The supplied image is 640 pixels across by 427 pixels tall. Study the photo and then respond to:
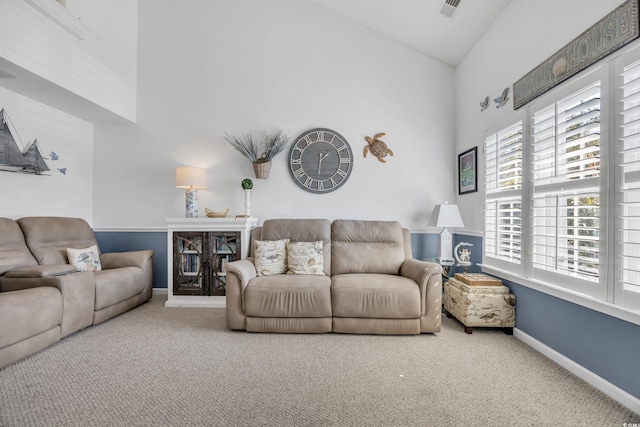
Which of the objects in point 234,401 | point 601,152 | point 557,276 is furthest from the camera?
point 557,276

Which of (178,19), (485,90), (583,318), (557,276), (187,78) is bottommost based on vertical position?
(583,318)

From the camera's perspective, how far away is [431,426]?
58.4 inches

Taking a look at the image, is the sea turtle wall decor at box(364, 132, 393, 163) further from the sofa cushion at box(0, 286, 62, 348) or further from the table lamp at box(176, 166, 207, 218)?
the sofa cushion at box(0, 286, 62, 348)

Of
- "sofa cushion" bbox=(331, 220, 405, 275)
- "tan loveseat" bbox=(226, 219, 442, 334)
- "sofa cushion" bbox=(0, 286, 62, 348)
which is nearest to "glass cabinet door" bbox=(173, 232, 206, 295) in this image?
"tan loveseat" bbox=(226, 219, 442, 334)

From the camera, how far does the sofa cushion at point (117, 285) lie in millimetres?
2830

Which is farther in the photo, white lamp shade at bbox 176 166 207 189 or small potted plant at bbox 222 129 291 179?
small potted plant at bbox 222 129 291 179

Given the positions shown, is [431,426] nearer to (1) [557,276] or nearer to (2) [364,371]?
(2) [364,371]

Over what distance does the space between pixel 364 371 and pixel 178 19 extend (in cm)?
460

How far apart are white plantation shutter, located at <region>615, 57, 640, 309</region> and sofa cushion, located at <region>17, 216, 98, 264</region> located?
455 cm

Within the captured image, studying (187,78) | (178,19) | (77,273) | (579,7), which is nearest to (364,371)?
(77,273)

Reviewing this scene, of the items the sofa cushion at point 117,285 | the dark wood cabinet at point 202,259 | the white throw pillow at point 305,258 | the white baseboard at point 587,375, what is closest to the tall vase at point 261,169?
the dark wood cabinet at point 202,259

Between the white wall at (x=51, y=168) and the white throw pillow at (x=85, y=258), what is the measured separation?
695mm

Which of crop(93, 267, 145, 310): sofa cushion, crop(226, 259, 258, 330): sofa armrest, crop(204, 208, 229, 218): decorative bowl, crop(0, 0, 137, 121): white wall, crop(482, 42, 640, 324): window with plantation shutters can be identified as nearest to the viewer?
crop(482, 42, 640, 324): window with plantation shutters

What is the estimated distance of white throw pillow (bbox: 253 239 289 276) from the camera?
3.03 meters
